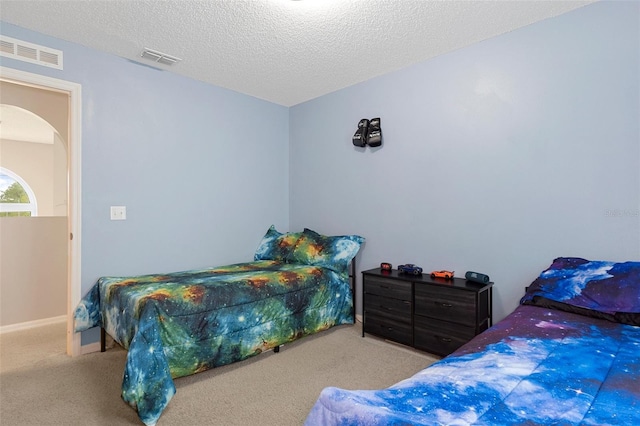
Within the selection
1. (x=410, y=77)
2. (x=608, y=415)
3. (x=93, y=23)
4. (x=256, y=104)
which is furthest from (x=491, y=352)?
(x=256, y=104)

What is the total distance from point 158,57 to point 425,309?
323cm

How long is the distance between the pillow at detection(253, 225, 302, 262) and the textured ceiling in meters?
1.81

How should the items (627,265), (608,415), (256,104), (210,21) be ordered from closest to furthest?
(608,415)
(627,265)
(210,21)
(256,104)

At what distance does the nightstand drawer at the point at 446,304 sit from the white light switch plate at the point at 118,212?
269cm

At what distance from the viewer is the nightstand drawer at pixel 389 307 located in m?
2.85

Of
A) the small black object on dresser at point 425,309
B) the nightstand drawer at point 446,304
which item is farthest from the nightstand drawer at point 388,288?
the nightstand drawer at point 446,304

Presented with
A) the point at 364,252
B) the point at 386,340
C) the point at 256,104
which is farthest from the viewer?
the point at 256,104

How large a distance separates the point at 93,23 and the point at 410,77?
270 centimetres

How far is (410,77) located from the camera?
3.25 metres

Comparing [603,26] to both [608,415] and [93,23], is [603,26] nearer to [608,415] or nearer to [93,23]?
[608,415]

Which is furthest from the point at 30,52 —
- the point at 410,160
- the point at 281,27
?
the point at 410,160

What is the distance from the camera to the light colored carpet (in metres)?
1.94

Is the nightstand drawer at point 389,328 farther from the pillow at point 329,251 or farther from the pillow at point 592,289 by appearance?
the pillow at point 592,289

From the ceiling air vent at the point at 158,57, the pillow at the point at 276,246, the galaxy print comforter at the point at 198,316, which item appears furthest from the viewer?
the pillow at the point at 276,246
